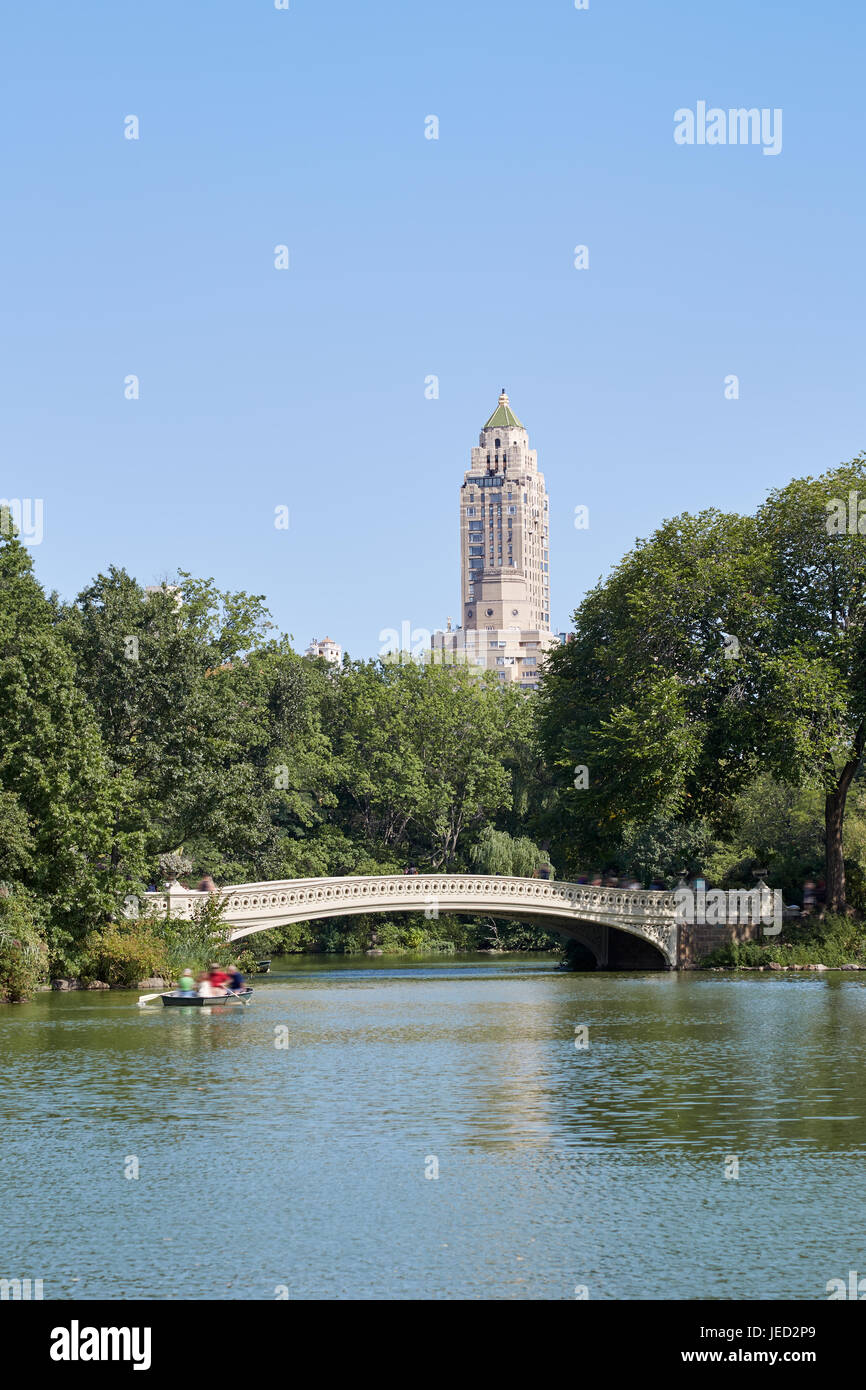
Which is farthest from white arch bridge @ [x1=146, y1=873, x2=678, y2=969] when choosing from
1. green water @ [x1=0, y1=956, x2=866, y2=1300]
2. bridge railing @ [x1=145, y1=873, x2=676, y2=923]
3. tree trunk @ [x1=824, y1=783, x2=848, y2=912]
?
green water @ [x1=0, y1=956, x2=866, y2=1300]

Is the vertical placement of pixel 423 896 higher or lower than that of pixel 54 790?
lower

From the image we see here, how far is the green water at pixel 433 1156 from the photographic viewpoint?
1369 cm

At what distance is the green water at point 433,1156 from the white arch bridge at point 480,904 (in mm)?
13008

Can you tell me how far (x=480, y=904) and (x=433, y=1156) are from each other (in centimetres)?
3301

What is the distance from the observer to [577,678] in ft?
191

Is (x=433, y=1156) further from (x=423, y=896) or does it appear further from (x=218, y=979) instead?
(x=423, y=896)

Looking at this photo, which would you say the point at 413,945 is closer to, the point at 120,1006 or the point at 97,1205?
the point at 120,1006

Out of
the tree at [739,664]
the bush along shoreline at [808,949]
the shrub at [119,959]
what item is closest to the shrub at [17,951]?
the shrub at [119,959]

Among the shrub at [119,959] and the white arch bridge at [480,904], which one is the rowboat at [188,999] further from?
the white arch bridge at [480,904]

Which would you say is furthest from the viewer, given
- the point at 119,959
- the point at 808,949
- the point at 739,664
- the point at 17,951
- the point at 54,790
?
the point at 808,949

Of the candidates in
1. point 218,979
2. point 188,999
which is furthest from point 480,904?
point 188,999

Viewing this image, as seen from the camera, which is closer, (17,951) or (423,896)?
(17,951)

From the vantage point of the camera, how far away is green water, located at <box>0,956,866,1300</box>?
13688 mm

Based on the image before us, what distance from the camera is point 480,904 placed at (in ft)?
168
